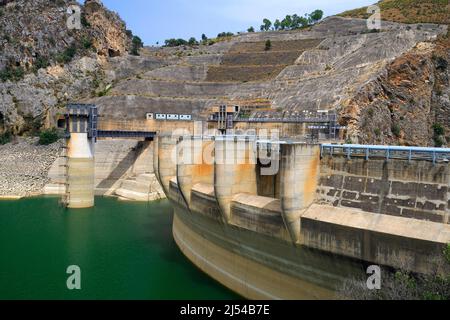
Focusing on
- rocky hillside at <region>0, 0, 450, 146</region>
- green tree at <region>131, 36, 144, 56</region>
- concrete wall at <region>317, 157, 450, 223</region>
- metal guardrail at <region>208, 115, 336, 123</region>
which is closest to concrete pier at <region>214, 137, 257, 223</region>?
concrete wall at <region>317, 157, 450, 223</region>

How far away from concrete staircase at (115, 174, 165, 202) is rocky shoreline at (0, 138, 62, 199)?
9.65 m

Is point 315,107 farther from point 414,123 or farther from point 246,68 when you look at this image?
point 246,68

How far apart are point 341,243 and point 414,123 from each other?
30729 mm

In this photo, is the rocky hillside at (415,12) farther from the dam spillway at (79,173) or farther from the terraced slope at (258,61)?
the dam spillway at (79,173)

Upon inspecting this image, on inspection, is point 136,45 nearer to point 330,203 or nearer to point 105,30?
point 105,30

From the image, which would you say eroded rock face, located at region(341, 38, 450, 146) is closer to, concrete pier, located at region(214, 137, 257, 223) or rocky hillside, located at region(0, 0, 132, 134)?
concrete pier, located at region(214, 137, 257, 223)

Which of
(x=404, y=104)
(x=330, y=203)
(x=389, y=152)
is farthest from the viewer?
(x=404, y=104)

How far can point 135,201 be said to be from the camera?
42.5 metres

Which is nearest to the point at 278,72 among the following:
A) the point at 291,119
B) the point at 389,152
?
the point at 291,119

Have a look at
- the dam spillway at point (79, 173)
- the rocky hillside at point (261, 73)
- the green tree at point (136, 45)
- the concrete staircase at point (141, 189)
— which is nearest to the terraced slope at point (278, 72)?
the rocky hillside at point (261, 73)

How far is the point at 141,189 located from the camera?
1724 inches

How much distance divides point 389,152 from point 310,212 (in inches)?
144

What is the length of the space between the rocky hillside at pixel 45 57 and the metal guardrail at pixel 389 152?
2051 inches
